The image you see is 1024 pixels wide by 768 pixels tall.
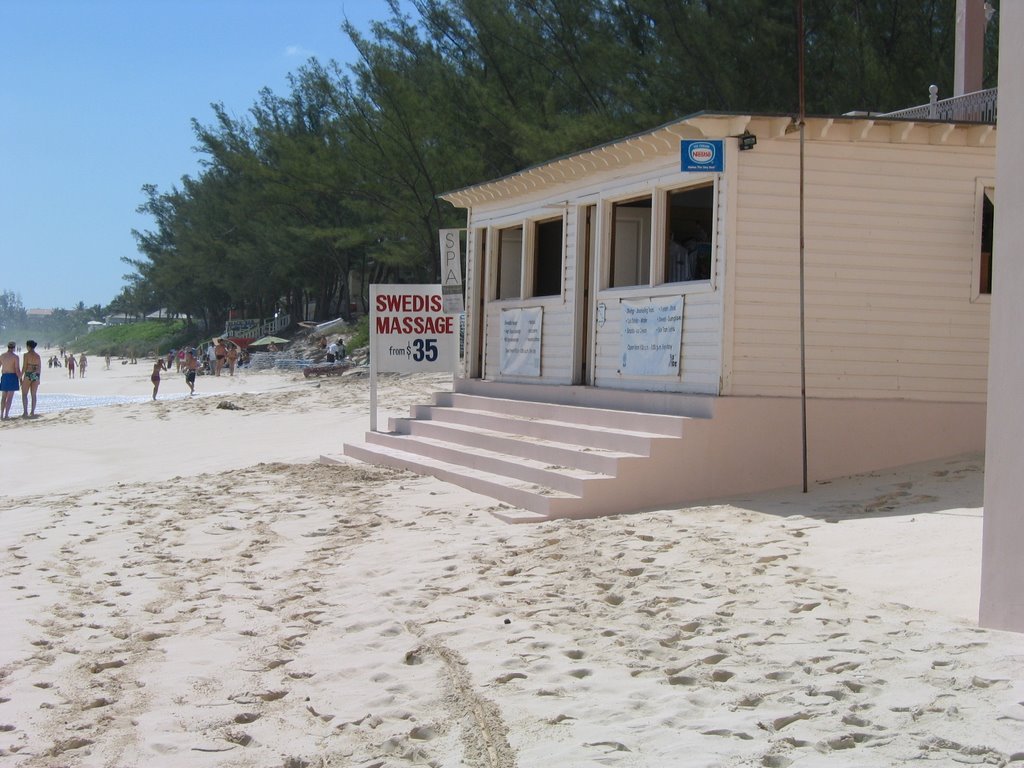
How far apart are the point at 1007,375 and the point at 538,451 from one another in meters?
5.81

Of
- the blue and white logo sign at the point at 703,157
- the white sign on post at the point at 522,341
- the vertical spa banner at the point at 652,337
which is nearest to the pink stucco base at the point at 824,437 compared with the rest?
the vertical spa banner at the point at 652,337

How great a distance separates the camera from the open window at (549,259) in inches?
518

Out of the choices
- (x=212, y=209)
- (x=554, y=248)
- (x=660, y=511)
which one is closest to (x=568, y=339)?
(x=554, y=248)

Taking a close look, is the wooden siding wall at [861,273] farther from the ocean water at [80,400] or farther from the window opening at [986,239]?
the ocean water at [80,400]

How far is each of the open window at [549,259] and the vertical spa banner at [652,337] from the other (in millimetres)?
2478

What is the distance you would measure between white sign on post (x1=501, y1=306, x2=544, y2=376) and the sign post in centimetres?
75

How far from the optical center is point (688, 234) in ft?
37.4

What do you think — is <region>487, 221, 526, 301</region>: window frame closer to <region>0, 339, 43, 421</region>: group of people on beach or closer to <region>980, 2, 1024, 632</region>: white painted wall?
<region>980, 2, 1024, 632</region>: white painted wall

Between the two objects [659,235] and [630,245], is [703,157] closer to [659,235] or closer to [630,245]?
[659,235]

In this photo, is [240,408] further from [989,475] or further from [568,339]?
[989,475]

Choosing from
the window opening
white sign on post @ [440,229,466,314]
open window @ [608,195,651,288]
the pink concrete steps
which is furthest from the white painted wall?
white sign on post @ [440,229,466,314]

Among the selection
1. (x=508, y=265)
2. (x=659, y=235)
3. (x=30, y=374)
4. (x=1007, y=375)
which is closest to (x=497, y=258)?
(x=508, y=265)

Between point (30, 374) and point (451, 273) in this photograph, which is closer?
point (451, 273)

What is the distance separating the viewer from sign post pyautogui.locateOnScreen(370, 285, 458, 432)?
13.6 m
